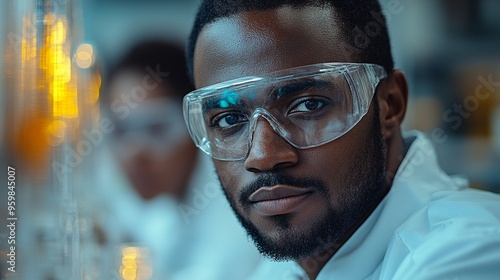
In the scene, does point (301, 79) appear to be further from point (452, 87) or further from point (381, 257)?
point (452, 87)

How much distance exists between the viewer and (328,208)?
78 cm

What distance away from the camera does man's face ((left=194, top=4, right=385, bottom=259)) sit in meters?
0.76

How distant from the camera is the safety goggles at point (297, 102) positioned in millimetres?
765

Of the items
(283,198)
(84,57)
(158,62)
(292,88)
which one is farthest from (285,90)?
(158,62)

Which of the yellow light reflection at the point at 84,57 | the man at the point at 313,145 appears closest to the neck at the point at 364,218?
the man at the point at 313,145

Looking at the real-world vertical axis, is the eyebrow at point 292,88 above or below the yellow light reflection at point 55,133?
above

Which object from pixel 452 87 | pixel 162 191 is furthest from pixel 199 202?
pixel 452 87

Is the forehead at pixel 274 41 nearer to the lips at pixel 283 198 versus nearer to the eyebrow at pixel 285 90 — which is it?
the eyebrow at pixel 285 90

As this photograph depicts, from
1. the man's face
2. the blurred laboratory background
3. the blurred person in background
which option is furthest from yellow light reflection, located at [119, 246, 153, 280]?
the man's face

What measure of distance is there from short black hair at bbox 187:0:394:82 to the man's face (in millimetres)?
11

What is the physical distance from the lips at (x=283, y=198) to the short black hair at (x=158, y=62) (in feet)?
2.39

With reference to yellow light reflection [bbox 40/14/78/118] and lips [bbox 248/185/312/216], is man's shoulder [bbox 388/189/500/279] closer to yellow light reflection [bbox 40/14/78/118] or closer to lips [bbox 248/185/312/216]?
lips [bbox 248/185/312/216]

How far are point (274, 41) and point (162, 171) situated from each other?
3.36ft

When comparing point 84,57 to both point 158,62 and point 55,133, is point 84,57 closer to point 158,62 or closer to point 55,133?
point 55,133
